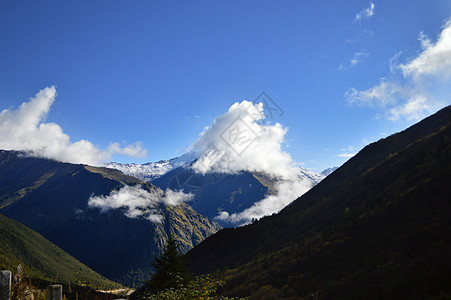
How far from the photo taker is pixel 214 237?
362ft

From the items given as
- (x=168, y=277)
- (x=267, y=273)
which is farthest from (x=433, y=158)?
(x=168, y=277)

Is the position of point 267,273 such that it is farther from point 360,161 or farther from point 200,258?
point 360,161

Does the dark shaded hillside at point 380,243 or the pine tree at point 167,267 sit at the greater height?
the pine tree at point 167,267

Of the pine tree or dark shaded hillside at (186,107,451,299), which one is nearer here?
dark shaded hillside at (186,107,451,299)

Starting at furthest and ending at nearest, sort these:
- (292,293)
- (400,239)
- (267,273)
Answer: (267,273), (292,293), (400,239)

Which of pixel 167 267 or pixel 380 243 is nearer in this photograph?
pixel 380 243

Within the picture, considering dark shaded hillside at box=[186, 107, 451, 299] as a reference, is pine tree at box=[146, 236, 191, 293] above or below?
above

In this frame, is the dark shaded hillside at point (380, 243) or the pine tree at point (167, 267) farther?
the pine tree at point (167, 267)

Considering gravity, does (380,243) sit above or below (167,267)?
below

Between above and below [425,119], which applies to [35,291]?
below

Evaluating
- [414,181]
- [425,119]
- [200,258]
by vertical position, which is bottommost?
[200,258]

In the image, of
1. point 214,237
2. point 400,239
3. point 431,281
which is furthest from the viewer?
point 214,237

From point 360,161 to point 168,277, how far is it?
92.8m

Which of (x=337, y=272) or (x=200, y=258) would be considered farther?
(x=200, y=258)
